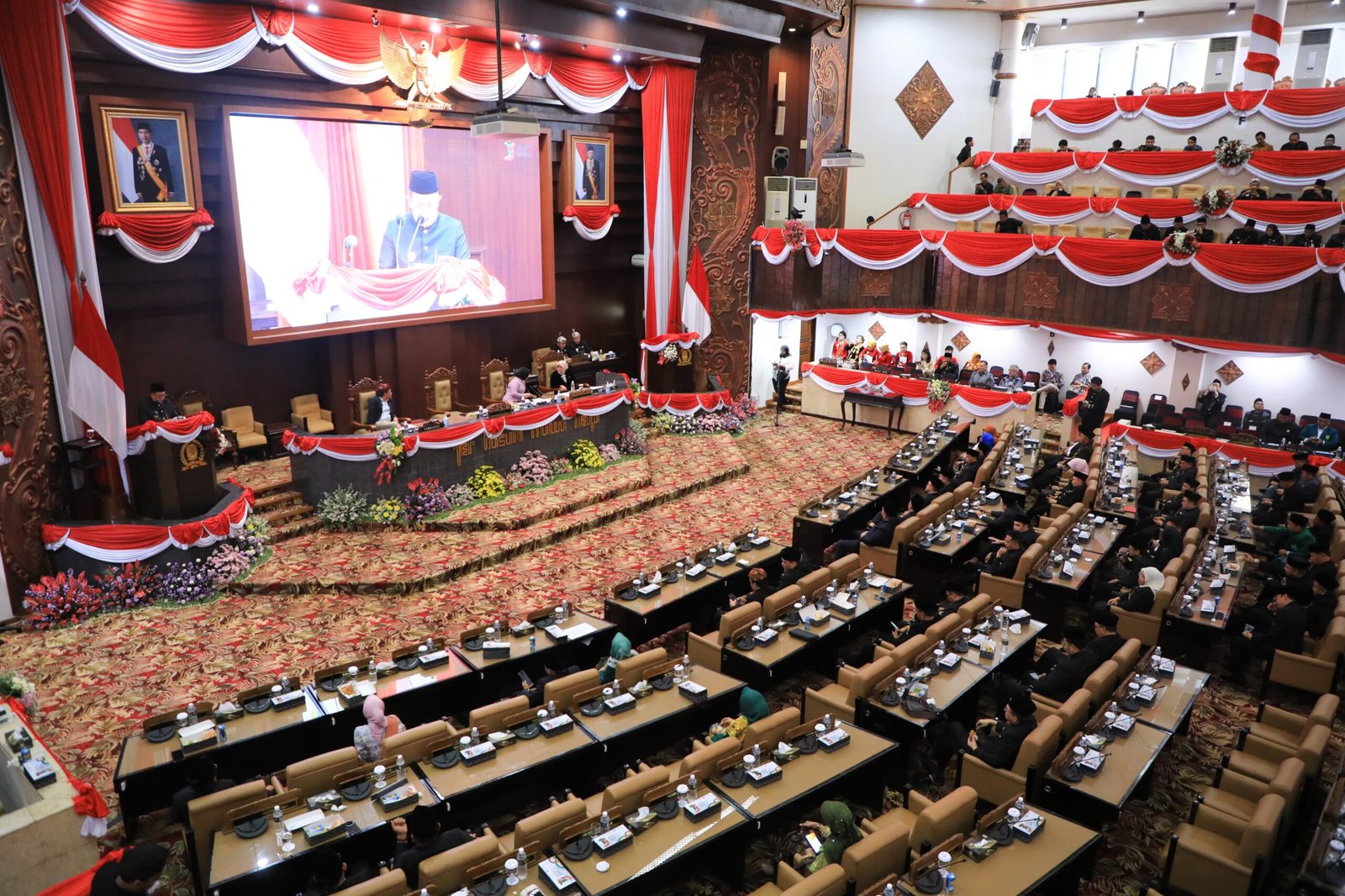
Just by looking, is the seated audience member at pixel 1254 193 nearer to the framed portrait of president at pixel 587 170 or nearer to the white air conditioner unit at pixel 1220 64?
the white air conditioner unit at pixel 1220 64

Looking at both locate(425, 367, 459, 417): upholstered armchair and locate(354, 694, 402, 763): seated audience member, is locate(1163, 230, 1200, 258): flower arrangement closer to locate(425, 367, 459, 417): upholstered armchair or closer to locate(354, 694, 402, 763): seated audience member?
locate(425, 367, 459, 417): upholstered armchair

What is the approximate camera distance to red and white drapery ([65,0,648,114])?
10.8 meters

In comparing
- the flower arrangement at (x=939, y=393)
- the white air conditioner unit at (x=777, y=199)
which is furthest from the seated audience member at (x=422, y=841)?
the white air conditioner unit at (x=777, y=199)

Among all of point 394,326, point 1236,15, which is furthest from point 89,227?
point 1236,15

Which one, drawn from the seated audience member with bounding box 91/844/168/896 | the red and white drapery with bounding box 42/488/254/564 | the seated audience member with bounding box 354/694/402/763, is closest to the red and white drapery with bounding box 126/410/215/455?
the red and white drapery with bounding box 42/488/254/564

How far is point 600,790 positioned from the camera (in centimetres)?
732

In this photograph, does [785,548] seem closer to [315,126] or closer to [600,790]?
[600,790]

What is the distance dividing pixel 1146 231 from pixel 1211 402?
3.53 meters

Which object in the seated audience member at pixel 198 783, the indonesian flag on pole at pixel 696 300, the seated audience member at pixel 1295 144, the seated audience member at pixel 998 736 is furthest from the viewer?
the seated audience member at pixel 1295 144

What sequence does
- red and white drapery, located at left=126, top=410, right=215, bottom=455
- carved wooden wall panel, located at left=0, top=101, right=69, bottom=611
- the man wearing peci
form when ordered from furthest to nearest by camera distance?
the man wearing peci
red and white drapery, located at left=126, top=410, right=215, bottom=455
carved wooden wall panel, located at left=0, top=101, right=69, bottom=611

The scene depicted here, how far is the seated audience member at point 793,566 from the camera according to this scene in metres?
9.92

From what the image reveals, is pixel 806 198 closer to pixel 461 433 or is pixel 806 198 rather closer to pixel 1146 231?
pixel 1146 231

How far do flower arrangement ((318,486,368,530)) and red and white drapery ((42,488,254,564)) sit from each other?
1568 millimetres

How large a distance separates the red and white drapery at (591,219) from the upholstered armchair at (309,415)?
5.78 metres
